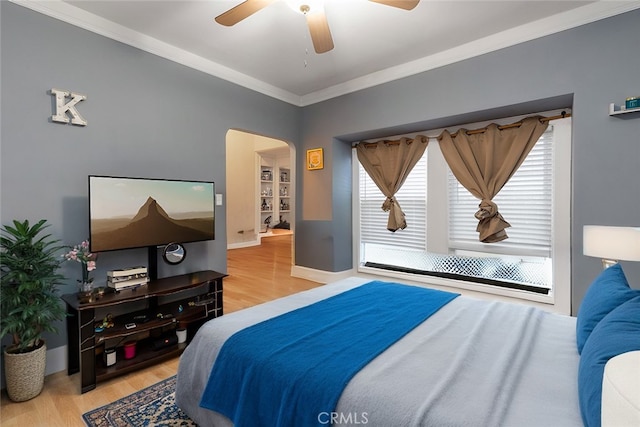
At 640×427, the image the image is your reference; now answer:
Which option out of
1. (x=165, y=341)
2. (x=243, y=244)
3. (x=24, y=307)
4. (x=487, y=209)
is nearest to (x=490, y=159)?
(x=487, y=209)

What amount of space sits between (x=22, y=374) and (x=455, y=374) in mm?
2541

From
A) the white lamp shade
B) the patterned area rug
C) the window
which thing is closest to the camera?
the white lamp shade

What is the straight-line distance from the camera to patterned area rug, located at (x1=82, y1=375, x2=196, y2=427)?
1726 mm

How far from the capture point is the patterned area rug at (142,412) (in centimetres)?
173

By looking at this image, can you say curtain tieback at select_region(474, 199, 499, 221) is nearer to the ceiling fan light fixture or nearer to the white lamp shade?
the white lamp shade

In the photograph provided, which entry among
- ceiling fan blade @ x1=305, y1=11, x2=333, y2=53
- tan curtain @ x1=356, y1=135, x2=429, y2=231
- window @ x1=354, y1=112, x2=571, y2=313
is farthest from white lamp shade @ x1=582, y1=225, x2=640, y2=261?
tan curtain @ x1=356, y1=135, x2=429, y2=231

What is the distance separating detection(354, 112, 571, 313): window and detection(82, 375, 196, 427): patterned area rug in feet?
9.74

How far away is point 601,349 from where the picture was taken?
2.94ft

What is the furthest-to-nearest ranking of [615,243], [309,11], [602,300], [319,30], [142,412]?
[319,30] < [309,11] < [142,412] < [615,243] < [602,300]

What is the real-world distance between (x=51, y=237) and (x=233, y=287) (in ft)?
7.48

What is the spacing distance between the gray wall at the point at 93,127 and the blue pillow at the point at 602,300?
3.04 meters

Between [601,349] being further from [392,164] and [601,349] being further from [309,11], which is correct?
[392,164]

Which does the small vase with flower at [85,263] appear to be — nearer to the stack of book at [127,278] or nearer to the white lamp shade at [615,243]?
the stack of book at [127,278]

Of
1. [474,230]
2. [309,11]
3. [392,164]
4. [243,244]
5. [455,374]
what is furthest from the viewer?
[243,244]
